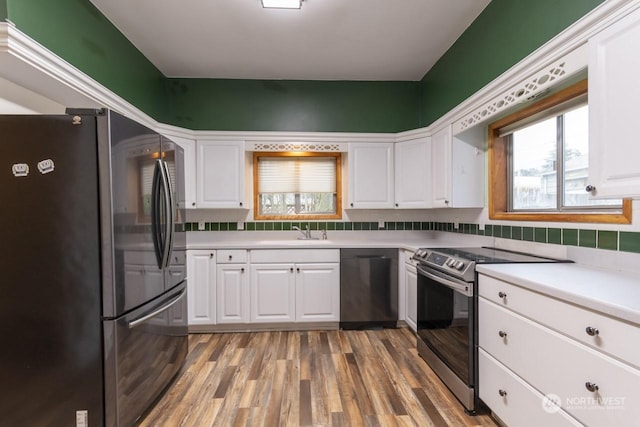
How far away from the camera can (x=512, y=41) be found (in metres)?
2.00

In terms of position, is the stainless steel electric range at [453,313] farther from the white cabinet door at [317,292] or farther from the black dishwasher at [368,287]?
the white cabinet door at [317,292]

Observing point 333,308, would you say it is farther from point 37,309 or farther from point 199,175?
point 37,309

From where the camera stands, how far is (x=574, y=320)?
46.0 inches

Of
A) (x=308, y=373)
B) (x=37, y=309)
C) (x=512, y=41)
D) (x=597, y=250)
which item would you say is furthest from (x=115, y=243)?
(x=512, y=41)

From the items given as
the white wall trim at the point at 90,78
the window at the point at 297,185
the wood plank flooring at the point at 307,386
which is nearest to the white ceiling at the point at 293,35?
the white wall trim at the point at 90,78

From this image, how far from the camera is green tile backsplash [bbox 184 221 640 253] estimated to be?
60.9 inches


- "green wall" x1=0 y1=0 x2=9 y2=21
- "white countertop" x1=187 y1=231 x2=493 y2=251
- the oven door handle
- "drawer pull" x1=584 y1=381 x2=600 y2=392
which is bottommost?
"drawer pull" x1=584 y1=381 x2=600 y2=392

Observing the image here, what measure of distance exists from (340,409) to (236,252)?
177 cm

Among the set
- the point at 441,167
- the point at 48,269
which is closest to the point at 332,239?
the point at 441,167

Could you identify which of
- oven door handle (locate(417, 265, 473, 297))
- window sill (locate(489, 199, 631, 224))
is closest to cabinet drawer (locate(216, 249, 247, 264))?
oven door handle (locate(417, 265, 473, 297))

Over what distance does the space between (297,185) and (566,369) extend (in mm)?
2994

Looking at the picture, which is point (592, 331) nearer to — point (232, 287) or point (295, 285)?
point (295, 285)

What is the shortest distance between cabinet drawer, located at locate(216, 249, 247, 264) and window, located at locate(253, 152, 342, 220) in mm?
677

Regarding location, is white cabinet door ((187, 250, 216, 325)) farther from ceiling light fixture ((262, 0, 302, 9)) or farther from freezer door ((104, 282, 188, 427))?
ceiling light fixture ((262, 0, 302, 9))
